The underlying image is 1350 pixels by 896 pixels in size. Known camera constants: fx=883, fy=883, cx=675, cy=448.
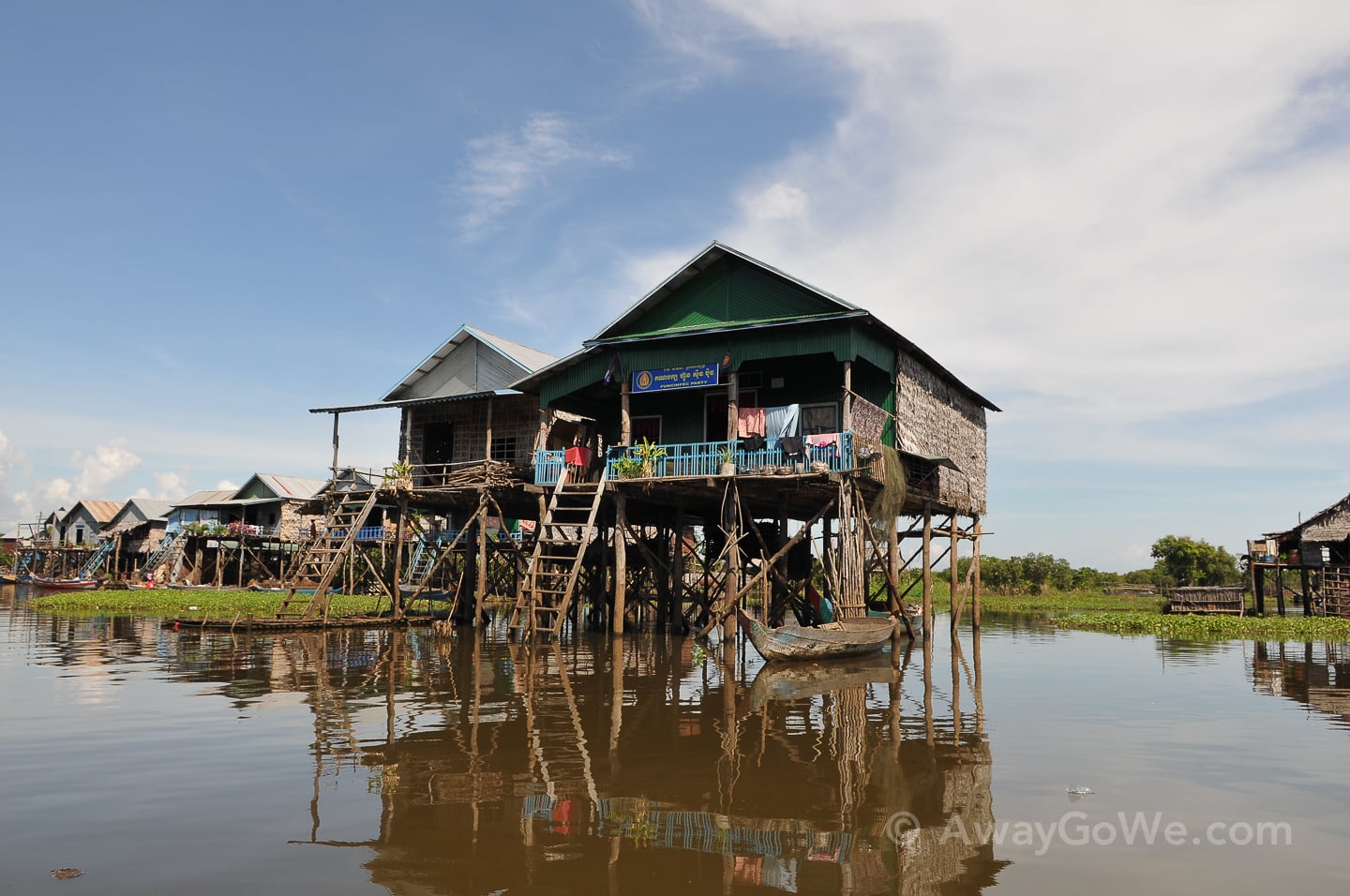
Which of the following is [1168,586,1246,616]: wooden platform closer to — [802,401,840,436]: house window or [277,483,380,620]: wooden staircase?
[802,401,840,436]: house window

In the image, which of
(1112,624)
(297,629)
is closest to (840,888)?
(297,629)

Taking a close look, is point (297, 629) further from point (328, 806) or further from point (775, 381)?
point (328, 806)

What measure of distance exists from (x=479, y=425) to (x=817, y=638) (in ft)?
45.6

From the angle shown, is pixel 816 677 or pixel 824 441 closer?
pixel 816 677

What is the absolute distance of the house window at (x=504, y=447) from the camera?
2552 centimetres

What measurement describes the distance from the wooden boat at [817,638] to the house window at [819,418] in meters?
4.80

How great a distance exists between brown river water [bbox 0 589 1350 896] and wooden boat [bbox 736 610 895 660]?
2.52 ft

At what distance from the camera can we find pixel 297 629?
68.9ft

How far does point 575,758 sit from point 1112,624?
1086 inches

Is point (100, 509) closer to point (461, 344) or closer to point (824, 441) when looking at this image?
point (461, 344)

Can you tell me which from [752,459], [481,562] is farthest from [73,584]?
[752,459]

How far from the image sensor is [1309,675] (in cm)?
1678

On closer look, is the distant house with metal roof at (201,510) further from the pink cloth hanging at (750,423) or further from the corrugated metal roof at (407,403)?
the pink cloth hanging at (750,423)

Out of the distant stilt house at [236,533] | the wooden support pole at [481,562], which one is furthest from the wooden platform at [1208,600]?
the distant stilt house at [236,533]
